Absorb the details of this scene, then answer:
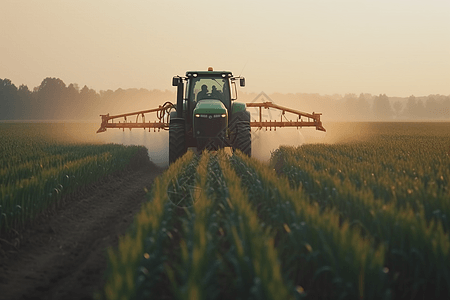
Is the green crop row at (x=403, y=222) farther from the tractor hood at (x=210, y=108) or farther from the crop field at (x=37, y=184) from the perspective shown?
the tractor hood at (x=210, y=108)

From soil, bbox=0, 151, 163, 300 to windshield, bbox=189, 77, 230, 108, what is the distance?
4.51m

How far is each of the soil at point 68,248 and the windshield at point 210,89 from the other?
4514 mm

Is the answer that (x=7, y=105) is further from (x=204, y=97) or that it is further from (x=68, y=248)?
(x=68, y=248)

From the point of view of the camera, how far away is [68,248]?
6.85 m

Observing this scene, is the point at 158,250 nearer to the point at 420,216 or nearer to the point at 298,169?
A: the point at 420,216

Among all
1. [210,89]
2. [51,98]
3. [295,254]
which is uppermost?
[51,98]

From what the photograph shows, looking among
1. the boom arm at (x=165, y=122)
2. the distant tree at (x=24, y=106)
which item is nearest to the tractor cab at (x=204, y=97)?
the boom arm at (x=165, y=122)

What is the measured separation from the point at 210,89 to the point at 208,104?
47.5 inches

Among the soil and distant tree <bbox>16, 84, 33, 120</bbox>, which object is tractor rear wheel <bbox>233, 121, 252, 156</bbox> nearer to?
the soil

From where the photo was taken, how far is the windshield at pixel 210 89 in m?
14.4

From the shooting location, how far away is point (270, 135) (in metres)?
20.0

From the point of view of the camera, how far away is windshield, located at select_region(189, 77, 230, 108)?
14.4m

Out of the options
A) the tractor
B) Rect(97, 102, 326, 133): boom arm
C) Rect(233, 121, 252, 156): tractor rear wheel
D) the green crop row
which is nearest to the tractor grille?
the tractor

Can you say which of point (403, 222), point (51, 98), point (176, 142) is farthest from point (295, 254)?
point (51, 98)
